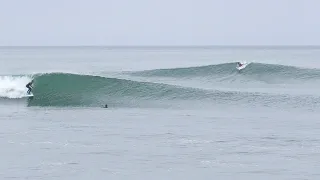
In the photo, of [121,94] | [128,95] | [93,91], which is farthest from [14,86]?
[128,95]

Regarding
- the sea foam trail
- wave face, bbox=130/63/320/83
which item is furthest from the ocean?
wave face, bbox=130/63/320/83

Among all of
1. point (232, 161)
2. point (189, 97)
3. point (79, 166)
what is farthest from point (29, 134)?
point (189, 97)

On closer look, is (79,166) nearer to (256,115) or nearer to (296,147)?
(296,147)

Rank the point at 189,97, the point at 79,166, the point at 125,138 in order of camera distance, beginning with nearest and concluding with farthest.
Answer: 1. the point at 79,166
2. the point at 125,138
3. the point at 189,97

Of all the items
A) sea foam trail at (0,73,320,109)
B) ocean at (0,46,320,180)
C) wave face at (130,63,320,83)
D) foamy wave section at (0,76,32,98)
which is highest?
wave face at (130,63,320,83)

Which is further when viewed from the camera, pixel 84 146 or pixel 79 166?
pixel 84 146

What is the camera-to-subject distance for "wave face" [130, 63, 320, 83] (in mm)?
45219

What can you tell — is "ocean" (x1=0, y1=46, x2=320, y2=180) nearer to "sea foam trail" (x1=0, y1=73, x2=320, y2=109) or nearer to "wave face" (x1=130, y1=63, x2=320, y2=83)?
"sea foam trail" (x1=0, y1=73, x2=320, y2=109)

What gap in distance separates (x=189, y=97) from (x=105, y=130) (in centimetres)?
1223

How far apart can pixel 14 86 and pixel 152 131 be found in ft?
60.3

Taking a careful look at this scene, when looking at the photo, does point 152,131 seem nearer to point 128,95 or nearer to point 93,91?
point 128,95

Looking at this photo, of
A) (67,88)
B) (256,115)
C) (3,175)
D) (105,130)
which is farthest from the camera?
(67,88)

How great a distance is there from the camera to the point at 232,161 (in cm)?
1667

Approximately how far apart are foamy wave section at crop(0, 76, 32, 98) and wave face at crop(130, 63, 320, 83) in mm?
13121
